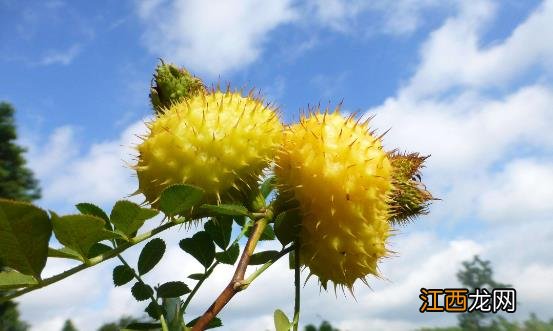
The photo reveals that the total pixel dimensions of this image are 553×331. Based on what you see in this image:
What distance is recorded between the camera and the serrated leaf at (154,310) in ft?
5.94

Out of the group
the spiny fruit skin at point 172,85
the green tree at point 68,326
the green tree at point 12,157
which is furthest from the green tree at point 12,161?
the spiny fruit skin at point 172,85

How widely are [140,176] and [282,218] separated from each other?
46 cm

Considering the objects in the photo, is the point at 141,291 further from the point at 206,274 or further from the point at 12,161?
the point at 12,161

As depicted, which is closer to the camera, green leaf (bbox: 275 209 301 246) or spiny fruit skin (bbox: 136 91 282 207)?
spiny fruit skin (bbox: 136 91 282 207)

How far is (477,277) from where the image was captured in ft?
226

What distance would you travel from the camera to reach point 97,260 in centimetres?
155

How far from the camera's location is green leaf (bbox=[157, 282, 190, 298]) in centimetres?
188

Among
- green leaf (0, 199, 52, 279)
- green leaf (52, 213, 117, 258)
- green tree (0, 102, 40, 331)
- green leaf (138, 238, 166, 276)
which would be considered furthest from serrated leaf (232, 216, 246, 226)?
green tree (0, 102, 40, 331)

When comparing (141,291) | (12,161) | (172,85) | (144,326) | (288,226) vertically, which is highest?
(12,161)

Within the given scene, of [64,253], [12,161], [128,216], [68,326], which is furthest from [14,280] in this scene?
[68,326]

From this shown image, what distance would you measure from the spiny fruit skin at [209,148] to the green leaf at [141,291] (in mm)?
323

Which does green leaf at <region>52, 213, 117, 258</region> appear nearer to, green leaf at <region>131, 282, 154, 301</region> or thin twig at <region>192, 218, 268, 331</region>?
thin twig at <region>192, 218, 268, 331</region>

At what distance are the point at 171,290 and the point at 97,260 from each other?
39cm

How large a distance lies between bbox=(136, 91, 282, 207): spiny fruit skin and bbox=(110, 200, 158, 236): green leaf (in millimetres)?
139
